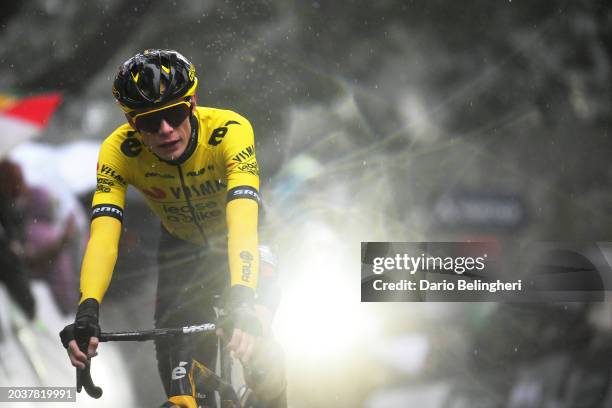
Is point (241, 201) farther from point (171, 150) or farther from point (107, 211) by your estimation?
point (107, 211)

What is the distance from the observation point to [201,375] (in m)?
3.05

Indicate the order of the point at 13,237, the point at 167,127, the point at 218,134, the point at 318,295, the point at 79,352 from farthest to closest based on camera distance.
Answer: the point at 318,295, the point at 13,237, the point at 218,134, the point at 167,127, the point at 79,352

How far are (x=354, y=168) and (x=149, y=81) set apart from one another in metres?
4.11

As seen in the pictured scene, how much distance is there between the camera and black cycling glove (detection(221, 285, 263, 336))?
2634 mm

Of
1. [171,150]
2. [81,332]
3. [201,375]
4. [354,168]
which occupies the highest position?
[354,168]

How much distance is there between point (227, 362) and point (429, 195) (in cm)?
Answer: 415

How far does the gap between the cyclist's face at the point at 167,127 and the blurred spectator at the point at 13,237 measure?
3878 millimetres

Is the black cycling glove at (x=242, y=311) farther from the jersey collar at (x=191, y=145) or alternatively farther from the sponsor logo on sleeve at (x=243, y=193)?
the jersey collar at (x=191, y=145)

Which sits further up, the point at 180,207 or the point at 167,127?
the point at 167,127

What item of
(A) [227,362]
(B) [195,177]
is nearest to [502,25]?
(B) [195,177]

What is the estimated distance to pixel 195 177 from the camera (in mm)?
3746

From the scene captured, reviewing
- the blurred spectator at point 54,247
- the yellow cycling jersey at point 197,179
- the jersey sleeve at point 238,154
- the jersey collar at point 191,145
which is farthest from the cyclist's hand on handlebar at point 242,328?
the blurred spectator at point 54,247

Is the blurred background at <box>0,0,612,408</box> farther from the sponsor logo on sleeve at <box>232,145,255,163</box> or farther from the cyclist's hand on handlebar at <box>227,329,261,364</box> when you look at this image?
the cyclist's hand on handlebar at <box>227,329,261,364</box>

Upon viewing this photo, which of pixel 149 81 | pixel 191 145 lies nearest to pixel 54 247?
pixel 191 145
